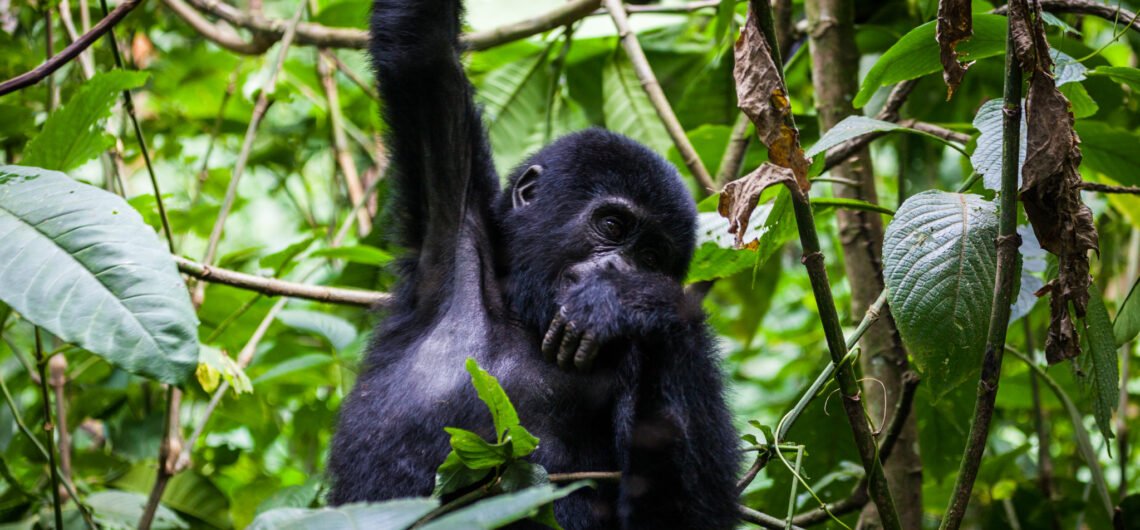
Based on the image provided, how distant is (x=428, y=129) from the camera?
245 cm

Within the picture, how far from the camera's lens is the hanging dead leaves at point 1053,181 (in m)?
1.49

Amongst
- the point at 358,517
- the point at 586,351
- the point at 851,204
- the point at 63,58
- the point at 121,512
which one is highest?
the point at 851,204

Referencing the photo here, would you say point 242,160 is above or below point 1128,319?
below

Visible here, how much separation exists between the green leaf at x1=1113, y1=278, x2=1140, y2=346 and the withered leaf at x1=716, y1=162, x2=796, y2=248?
39.5 inches

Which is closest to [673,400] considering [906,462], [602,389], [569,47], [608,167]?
[602,389]

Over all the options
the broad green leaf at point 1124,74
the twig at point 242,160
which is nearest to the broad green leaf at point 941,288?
the broad green leaf at point 1124,74

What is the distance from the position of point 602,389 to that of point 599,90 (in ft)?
5.99

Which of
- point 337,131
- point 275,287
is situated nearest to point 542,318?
point 275,287

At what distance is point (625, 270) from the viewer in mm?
2307

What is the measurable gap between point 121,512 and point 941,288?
2372 mm

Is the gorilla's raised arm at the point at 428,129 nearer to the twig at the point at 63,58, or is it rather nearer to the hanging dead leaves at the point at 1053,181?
the twig at the point at 63,58

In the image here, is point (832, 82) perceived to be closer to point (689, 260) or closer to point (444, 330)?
point (689, 260)

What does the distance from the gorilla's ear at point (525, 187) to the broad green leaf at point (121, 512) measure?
1.39m

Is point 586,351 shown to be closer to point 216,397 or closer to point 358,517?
point 358,517
